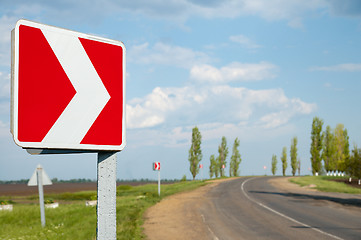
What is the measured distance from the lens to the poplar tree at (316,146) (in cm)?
7481

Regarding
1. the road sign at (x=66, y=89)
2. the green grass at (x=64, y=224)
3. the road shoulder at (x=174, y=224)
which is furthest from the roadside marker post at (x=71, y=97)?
the road shoulder at (x=174, y=224)

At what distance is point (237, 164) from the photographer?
3538 inches

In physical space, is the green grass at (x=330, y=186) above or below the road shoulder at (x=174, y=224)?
below

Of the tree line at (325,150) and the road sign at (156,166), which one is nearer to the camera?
the road sign at (156,166)

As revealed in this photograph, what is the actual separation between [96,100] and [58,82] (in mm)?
232

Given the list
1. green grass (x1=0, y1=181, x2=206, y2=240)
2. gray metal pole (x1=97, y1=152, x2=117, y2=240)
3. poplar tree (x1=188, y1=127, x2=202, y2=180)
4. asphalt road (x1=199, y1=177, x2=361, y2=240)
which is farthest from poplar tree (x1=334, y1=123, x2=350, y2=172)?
gray metal pole (x1=97, y1=152, x2=117, y2=240)

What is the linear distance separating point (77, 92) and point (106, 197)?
2.04 feet

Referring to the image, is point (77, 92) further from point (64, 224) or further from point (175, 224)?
point (64, 224)

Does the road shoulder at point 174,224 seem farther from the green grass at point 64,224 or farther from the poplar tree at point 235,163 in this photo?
the poplar tree at point 235,163

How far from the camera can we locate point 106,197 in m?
2.11

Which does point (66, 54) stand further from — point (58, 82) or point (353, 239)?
point (353, 239)

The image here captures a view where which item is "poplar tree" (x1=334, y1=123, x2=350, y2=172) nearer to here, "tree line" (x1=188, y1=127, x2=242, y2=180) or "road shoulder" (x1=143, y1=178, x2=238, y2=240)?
"tree line" (x1=188, y1=127, x2=242, y2=180)

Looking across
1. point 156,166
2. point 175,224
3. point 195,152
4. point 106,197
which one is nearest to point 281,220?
point 175,224

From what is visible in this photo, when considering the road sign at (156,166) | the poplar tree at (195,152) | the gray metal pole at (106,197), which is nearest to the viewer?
the gray metal pole at (106,197)
